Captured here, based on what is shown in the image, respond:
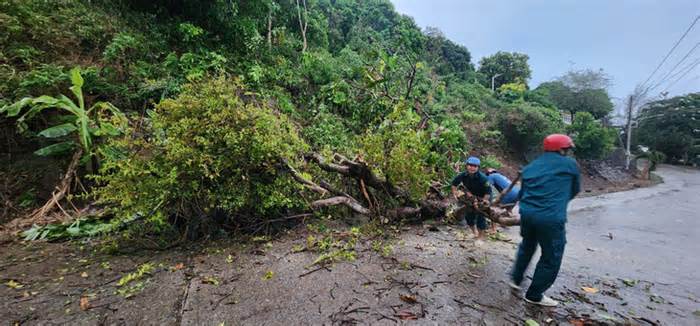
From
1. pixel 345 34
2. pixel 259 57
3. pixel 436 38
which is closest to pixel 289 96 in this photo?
pixel 259 57

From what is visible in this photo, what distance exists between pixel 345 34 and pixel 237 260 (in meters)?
20.4

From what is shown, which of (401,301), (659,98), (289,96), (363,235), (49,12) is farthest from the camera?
(659,98)

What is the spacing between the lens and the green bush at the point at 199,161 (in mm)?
3631

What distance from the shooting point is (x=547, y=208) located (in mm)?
2873

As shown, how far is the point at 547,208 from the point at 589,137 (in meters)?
23.1

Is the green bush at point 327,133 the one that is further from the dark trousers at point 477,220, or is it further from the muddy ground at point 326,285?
the muddy ground at point 326,285

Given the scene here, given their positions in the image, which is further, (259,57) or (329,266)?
(259,57)

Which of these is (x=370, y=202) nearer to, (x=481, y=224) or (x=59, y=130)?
(x=481, y=224)

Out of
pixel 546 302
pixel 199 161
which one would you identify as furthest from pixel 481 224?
pixel 199 161

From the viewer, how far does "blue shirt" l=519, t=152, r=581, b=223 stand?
113 inches

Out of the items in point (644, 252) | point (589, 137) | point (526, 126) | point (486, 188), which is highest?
point (526, 126)

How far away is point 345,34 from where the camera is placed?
2131 cm

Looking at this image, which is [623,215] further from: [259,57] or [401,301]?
[259,57]

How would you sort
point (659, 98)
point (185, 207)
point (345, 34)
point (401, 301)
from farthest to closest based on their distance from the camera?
point (659, 98) < point (345, 34) < point (185, 207) < point (401, 301)
